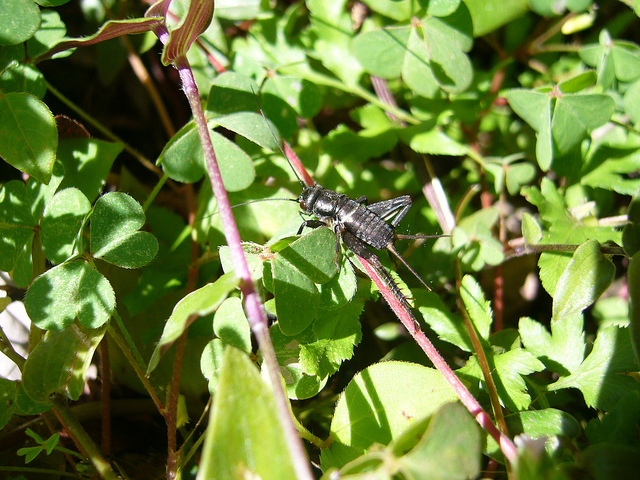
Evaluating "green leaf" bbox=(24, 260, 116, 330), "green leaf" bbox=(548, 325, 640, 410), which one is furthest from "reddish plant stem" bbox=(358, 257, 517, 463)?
"green leaf" bbox=(24, 260, 116, 330)

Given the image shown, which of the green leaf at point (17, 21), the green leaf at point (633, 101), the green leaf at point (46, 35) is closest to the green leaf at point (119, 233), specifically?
the green leaf at point (17, 21)

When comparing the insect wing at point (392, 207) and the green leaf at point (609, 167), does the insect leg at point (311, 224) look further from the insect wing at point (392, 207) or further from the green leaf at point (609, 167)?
the green leaf at point (609, 167)

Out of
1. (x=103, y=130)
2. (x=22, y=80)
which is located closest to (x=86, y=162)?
(x=22, y=80)

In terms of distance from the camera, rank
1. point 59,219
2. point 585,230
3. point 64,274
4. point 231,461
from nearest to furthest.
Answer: point 231,461, point 64,274, point 59,219, point 585,230

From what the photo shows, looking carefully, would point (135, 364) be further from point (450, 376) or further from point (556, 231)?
point (556, 231)

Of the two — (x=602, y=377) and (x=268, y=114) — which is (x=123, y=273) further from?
(x=602, y=377)

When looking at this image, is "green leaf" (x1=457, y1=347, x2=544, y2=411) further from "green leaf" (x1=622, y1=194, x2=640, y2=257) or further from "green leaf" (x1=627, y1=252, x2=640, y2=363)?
"green leaf" (x1=622, y1=194, x2=640, y2=257)

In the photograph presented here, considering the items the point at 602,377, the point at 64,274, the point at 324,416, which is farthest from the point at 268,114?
the point at 602,377
